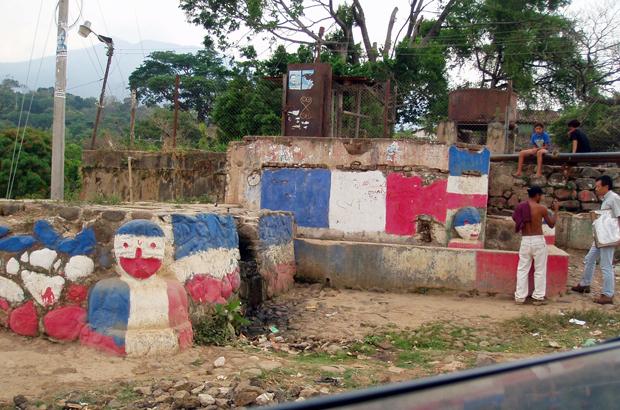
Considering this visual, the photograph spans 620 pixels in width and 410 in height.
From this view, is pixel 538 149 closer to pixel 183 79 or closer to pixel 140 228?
pixel 140 228

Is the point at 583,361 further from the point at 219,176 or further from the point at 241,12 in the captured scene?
the point at 241,12

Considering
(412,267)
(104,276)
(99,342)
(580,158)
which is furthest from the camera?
(580,158)

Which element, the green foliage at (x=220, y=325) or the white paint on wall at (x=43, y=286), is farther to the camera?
the green foliage at (x=220, y=325)

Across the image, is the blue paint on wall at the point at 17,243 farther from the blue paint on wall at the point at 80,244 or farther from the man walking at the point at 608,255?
the man walking at the point at 608,255

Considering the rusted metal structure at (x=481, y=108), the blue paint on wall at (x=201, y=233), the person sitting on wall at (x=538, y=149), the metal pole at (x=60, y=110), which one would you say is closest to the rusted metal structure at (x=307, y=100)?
the person sitting on wall at (x=538, y=149)

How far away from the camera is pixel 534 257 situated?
730 centimetres

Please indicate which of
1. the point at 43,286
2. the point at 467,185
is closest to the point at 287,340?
the point at 43,286

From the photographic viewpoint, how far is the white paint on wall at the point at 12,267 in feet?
16.4

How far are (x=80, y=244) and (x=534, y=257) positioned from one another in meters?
5.24

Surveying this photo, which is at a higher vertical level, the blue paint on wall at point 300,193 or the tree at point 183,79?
the tree at point 183,79

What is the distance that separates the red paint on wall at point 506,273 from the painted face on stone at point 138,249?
464 centimetres

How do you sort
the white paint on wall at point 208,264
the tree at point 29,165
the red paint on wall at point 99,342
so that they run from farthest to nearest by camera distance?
1. the tree at point 29,165
2. the white paint on wall at point 208,264
3. the red paint on wall at point 99,342

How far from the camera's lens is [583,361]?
1.41 meters

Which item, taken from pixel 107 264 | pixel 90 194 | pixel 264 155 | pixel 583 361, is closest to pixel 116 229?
pixel 107 264
